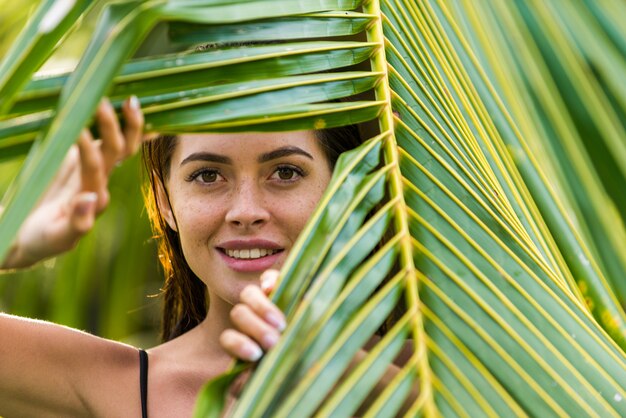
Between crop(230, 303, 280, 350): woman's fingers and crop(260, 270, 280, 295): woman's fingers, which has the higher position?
crop(260, 270, 280, 295): woman's fingers

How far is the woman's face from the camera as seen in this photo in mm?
1019

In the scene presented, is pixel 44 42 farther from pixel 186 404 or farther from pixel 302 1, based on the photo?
pixel 186 404

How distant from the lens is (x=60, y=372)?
3.71 ft

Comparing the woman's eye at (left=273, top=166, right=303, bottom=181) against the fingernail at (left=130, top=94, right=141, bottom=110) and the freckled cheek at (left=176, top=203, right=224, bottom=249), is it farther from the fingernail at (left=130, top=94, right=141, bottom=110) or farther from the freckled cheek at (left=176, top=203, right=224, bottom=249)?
the fingernail at (left=130, top=94, right=141, bottom=110)

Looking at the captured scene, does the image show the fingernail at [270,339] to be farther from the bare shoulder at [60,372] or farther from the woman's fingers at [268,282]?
the bare shoulder at [60,372]

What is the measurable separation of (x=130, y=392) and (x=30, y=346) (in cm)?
15

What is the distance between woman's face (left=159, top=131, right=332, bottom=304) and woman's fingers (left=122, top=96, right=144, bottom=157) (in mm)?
427

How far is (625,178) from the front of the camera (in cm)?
88

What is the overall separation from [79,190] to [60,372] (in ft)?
1.93

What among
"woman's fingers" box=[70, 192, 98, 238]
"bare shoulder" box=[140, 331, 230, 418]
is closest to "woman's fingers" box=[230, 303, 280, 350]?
"woman's fingers" box=[70, 192, 98, 238]

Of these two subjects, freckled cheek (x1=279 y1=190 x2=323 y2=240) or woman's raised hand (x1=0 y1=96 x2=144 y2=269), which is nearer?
woman's raised hand (x1=0 y1=96 x2=144 y2=269)

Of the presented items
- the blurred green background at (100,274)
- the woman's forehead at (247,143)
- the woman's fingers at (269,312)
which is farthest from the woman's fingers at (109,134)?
the blurred green background at (100,274)

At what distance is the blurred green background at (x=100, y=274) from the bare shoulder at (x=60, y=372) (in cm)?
53

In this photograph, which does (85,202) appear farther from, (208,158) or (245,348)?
(208,158)
